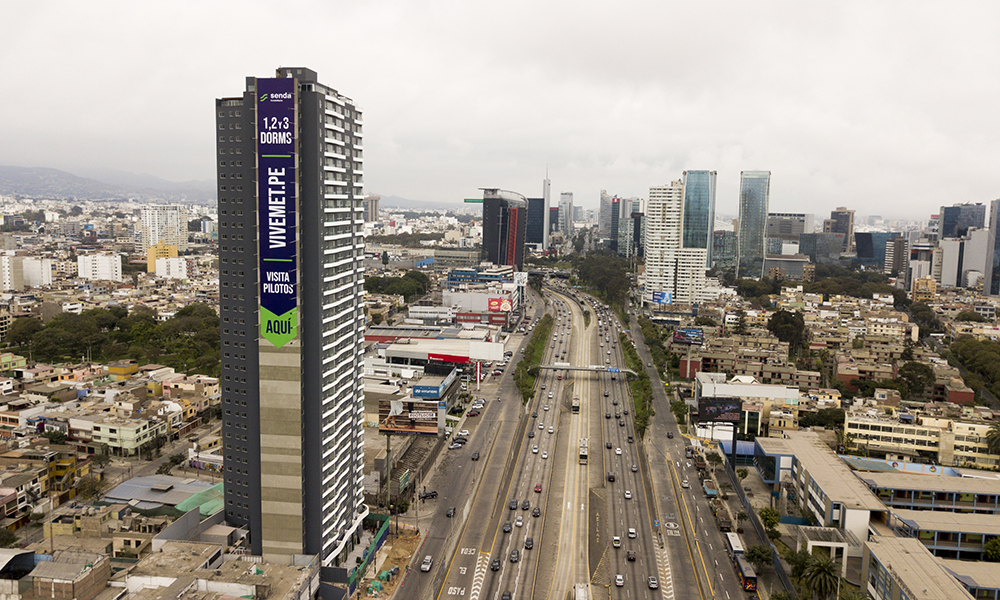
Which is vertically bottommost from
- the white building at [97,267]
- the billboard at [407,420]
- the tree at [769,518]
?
the tree at [769,518]

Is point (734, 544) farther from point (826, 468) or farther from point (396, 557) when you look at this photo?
point (396, 557)

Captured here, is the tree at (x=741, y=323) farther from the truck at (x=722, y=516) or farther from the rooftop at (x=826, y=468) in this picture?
the truck at (x=722, y=516)

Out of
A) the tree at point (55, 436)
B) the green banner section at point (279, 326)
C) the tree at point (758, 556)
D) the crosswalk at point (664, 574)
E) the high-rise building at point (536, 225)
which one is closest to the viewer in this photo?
the green banner section at point (279, 326)

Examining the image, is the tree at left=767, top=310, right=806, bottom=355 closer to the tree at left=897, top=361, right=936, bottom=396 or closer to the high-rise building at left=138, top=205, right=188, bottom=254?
the tree at left=897, top=361, right=936, bottom=396

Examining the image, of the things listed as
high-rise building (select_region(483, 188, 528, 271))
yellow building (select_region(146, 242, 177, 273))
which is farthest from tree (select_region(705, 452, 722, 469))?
yellow building (select_region(146, 242, 177, 273))

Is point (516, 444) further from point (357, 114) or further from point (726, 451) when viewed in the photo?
point (357, 114)

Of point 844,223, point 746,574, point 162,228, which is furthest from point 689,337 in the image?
point 844,223

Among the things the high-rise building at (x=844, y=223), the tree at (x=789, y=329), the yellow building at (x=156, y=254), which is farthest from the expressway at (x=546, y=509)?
the high-rise building at (x=844, y=223)
